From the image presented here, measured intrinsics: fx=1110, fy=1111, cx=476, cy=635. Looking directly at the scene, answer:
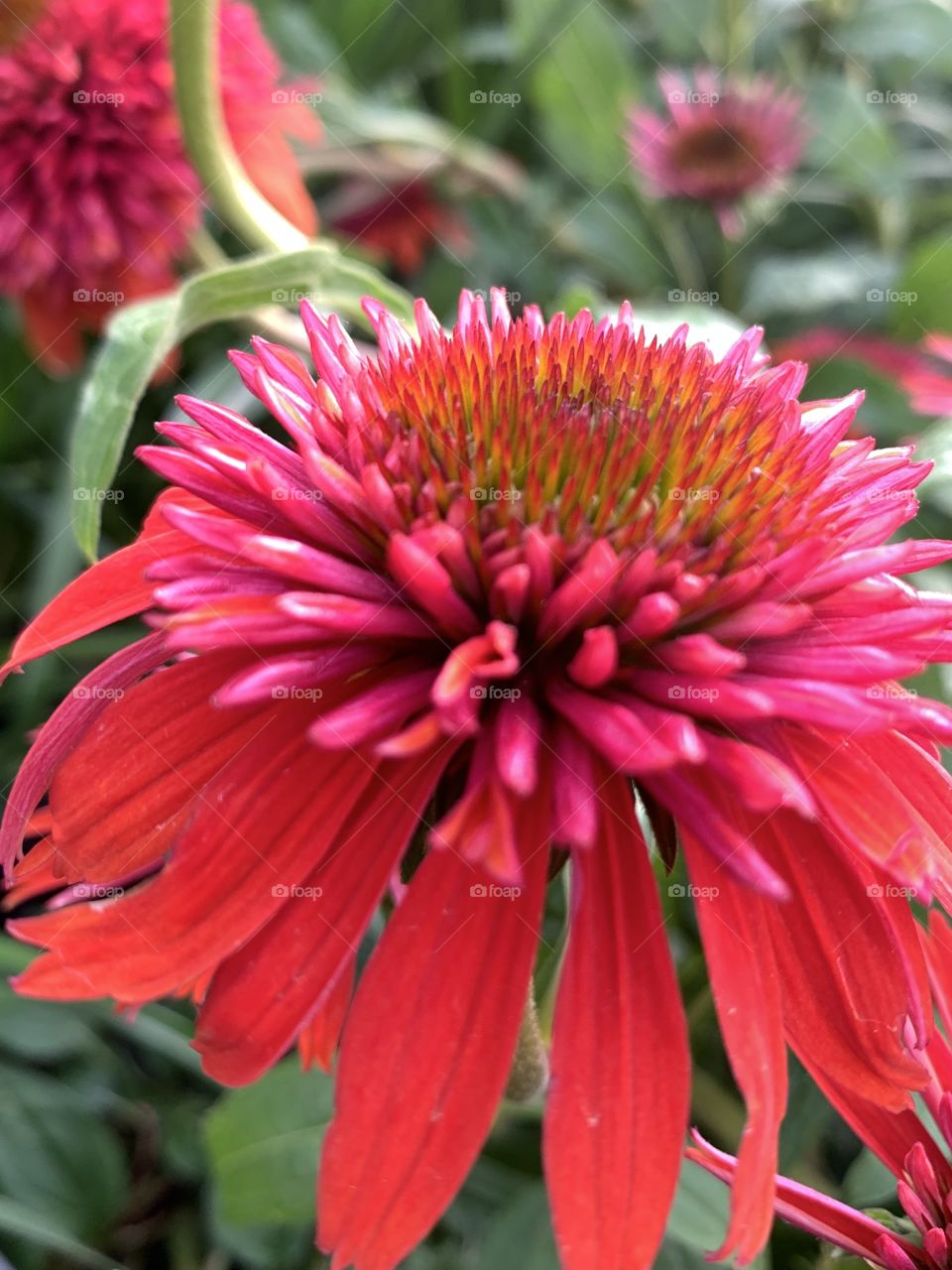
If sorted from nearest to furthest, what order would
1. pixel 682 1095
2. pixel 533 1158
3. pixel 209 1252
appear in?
pixel 682 1095 → pixel 533 1158 → pixel 209 1252

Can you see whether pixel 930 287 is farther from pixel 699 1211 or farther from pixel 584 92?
pixel 699 1211

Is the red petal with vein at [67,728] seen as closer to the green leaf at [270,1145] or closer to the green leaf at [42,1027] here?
the green leaf at [270,1145]

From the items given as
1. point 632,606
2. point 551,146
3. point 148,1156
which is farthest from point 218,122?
point 148,1156

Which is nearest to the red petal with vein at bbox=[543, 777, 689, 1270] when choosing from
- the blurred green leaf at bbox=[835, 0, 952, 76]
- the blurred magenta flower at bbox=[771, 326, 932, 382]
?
the blurred magenta flower at bbox=[771, 326, 932, 382]

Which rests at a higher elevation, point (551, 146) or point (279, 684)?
point (551, 146)

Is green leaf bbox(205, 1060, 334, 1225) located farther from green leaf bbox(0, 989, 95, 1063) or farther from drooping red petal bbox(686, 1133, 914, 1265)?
drooping red petal bbox(686, 1133, 914, 1265)

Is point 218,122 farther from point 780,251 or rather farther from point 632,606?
point 780,251
